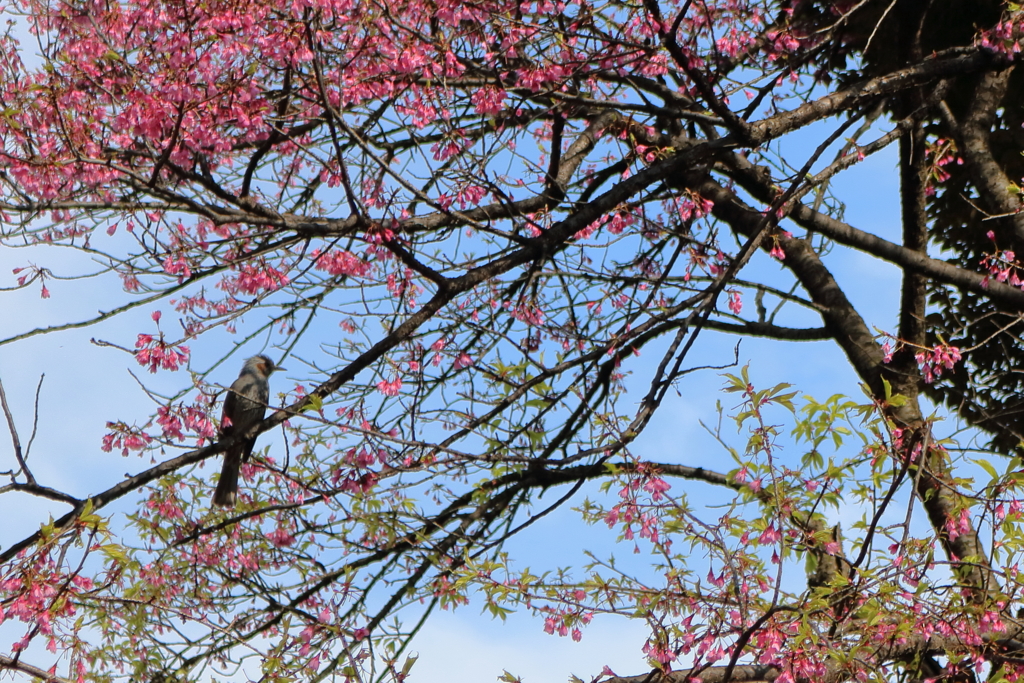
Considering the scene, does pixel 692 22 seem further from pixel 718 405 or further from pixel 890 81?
pixel 718 405

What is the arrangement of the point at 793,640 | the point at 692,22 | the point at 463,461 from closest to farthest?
the point at 793,640
the point at 463,461
the point at 692,22

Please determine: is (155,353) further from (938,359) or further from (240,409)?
(938,359)

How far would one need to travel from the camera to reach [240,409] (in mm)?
6781

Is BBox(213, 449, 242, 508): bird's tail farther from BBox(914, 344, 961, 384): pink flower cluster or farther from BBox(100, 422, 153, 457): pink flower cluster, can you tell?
BBox(914, 344, 961, 384): pink flower cluster

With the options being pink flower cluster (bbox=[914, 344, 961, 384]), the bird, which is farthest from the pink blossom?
pink flower cluster (bbox=[914, 344, 961, 384])

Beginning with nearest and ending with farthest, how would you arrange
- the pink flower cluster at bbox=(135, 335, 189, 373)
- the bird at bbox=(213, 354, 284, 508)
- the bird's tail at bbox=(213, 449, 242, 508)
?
the pink flower cluster at bbox=(135, 335, 189, 373), the bird at bbox=(213, 354, 284, 508), the bird's tail at bbox=(213, 449, 242, 508)

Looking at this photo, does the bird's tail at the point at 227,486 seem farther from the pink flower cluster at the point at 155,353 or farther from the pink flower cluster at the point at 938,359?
the pink flower cluster at the point at 938,359

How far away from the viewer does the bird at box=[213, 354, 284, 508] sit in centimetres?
613

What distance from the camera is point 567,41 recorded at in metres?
5.77

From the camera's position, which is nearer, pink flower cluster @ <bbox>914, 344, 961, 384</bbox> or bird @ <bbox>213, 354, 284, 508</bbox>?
pink flower cluster @ <bbox>914, 344, 961, 384</bbox>

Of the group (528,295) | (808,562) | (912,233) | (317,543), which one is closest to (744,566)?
(808,562)

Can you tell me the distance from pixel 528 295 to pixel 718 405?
10.3ft

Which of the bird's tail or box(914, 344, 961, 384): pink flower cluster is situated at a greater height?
the bird's tail

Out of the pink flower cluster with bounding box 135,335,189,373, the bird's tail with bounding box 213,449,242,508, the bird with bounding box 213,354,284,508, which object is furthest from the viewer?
the bird's tail with bounding box 213,449,242,508
